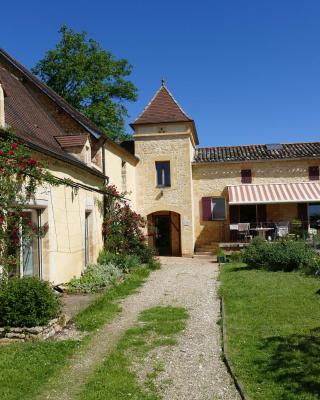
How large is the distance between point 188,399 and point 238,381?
900 mm

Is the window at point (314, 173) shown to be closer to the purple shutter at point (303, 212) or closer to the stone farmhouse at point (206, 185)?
the stone farmhouse at point (206, 185)

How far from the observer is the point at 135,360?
25.7 feet

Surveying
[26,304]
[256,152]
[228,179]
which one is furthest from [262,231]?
[26,304]

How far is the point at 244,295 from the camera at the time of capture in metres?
13.4

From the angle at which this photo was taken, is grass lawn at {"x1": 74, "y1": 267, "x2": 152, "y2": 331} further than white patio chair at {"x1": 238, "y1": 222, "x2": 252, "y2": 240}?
No

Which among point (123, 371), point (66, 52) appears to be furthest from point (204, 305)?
point (66, 52)

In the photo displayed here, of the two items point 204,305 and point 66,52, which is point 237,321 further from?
point 66,52

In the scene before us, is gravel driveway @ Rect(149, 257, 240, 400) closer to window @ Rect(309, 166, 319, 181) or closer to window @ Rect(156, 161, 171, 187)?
window @ Rect(156, 161, 171, 187)

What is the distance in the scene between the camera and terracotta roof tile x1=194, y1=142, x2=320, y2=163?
94.9 ft

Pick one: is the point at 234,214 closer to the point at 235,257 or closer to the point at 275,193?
the point at 275,193

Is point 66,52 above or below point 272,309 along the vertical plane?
above

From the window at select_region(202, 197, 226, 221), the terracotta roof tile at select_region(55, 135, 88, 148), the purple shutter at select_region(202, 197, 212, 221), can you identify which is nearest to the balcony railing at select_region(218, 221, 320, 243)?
the window at select_region(202, 197, 226, 221)

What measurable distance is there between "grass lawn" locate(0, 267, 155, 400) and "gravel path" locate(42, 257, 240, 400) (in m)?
0.25

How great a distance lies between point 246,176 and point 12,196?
68.4 ft
